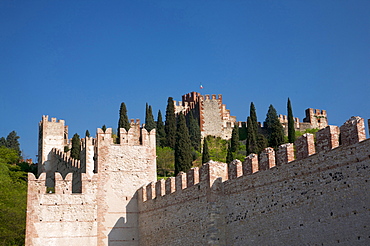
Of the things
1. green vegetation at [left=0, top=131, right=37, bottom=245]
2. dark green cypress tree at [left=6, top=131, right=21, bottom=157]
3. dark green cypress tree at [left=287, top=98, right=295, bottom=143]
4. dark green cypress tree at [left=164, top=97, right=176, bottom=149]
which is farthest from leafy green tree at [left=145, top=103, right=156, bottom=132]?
green vegetation at [left=0, top=131, right=37, bottom=245]

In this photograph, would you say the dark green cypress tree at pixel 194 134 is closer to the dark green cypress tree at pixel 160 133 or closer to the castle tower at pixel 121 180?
the dark green cypress tree at pixel 160 133

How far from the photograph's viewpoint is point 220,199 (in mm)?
21156

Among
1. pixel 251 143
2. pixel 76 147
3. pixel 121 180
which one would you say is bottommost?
pixel 121 180

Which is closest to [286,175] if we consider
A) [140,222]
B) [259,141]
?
[140,222]

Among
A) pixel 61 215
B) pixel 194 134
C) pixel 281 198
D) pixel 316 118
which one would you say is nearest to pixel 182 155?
pixel 194 134

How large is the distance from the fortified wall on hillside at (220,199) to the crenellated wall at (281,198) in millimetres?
29

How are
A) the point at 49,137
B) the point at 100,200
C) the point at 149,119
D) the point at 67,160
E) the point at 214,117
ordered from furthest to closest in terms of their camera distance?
the point at 214,117
the point at 149,119
the point at 49,137
the point at 67,160
the point at 100,200

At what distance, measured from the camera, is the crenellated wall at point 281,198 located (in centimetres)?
1476

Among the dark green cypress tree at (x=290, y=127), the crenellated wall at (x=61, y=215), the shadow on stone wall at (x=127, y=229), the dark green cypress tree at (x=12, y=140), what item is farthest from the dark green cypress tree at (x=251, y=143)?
the dark green cypress tree at (x=12, y=140)

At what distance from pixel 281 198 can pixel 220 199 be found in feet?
13.0

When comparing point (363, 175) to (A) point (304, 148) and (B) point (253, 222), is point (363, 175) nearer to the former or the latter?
(A) point (304, 148)

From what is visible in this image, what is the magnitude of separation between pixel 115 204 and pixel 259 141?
107ft

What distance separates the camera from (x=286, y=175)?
57.2 ft

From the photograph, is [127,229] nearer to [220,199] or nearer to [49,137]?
[220,199]
